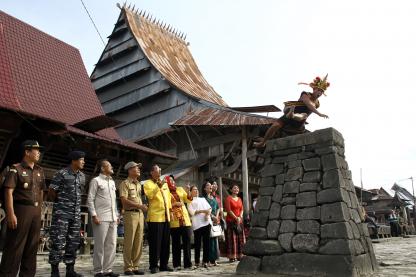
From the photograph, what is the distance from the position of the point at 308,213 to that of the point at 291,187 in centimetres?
46

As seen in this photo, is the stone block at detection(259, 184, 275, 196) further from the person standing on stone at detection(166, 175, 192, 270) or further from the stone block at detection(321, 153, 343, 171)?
the person standing on stone at detection(166, 175, 192, 270)

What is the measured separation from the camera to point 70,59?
12.6m

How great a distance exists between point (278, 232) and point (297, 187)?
2.19 feet

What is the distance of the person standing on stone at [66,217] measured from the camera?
14.8ft

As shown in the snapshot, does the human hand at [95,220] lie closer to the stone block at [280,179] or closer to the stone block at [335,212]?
the stone block at [280,179]

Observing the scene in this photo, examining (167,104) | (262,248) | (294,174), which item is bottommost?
(262,248)

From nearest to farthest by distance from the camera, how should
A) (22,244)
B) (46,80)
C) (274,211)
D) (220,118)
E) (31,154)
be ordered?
(22,244), (31,154), (274,211), (46,80), (220,118)

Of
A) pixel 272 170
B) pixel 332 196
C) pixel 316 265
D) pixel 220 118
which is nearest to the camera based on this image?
pixel 316 265

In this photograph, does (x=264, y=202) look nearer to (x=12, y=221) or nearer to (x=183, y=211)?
(x=183, y=211)

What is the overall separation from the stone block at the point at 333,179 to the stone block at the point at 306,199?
0.20 metres

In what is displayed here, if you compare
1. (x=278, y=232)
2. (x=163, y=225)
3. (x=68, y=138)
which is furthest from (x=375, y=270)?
(x=68, y=138)

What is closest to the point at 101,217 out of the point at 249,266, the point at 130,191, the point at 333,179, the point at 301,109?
the point at 130,191

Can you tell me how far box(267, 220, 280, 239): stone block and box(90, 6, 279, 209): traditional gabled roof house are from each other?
6723mm

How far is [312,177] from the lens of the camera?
203 inches
